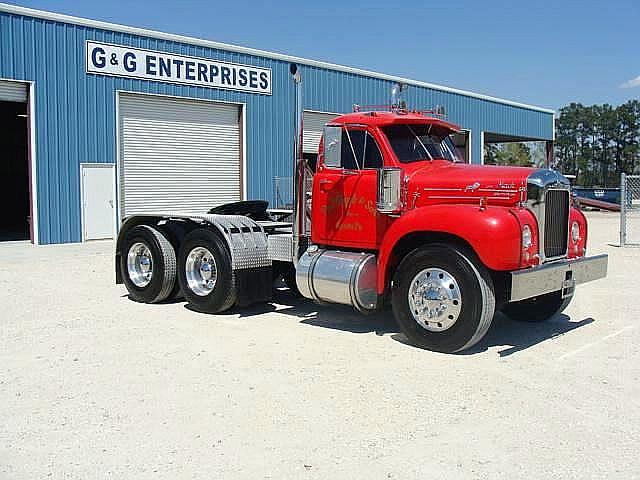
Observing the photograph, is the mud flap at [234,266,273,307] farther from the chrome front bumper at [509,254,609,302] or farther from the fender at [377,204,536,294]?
the chrome front bumper at [509,254,609,302]

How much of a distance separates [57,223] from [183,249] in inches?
396

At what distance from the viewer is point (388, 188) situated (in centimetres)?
741

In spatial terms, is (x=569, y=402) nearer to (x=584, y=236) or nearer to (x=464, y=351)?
(x=464, y=351)

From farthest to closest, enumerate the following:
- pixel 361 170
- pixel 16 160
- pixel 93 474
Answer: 1. pixel 16 160
2. pixel 361 170
3. pixel 93 474

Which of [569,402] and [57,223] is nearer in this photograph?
[569,402]

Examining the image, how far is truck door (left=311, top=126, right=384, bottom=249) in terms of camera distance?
7.84m

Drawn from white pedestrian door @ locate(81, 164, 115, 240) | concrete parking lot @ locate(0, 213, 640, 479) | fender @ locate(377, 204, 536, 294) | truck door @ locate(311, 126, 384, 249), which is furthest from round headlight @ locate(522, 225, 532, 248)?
white pedestrian door @ locate(81, 164, 115, 240)

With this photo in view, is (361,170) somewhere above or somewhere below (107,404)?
above

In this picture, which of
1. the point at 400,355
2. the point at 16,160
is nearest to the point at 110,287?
the point at 400,355

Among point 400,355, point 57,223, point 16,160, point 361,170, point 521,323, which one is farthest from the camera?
point 16,160

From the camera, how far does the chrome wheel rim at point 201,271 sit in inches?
359

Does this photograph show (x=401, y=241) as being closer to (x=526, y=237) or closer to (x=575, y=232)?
(x=526, y=237)

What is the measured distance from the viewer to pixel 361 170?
7.93 m

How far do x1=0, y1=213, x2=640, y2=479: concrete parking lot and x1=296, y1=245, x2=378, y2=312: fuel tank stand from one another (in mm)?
435
